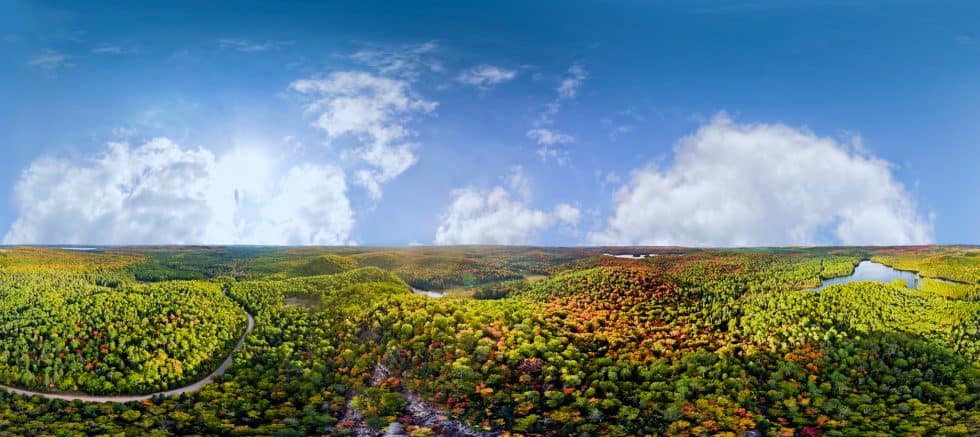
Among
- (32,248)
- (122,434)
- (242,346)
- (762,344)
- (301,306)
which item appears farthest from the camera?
(32,248)

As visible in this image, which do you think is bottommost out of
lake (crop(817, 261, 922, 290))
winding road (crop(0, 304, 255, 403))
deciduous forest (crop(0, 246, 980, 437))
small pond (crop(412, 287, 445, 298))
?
winding road (crop(0, 304, 255, 403))

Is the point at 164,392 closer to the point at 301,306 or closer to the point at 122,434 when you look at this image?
the point at 122,434

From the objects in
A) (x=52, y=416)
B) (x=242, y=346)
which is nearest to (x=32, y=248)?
(x=52, y=416)

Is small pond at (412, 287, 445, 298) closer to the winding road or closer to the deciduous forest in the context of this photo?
the deciduous forest

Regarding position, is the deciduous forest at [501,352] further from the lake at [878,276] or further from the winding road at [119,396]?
the lake at [878,276]

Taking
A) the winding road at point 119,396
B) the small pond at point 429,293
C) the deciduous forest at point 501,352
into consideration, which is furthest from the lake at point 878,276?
the winding road at point 119,396

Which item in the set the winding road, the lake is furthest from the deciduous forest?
the lake

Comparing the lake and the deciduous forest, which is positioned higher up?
the lake

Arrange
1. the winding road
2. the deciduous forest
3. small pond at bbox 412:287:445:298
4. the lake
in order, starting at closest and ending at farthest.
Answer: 1. the deciduous forest
2. the winding road
3. the lake
4. small pond at bbox 412:287:445:298

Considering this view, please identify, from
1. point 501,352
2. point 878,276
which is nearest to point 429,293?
point 501,352

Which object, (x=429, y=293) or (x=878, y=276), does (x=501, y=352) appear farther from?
(x=878, y=276)
